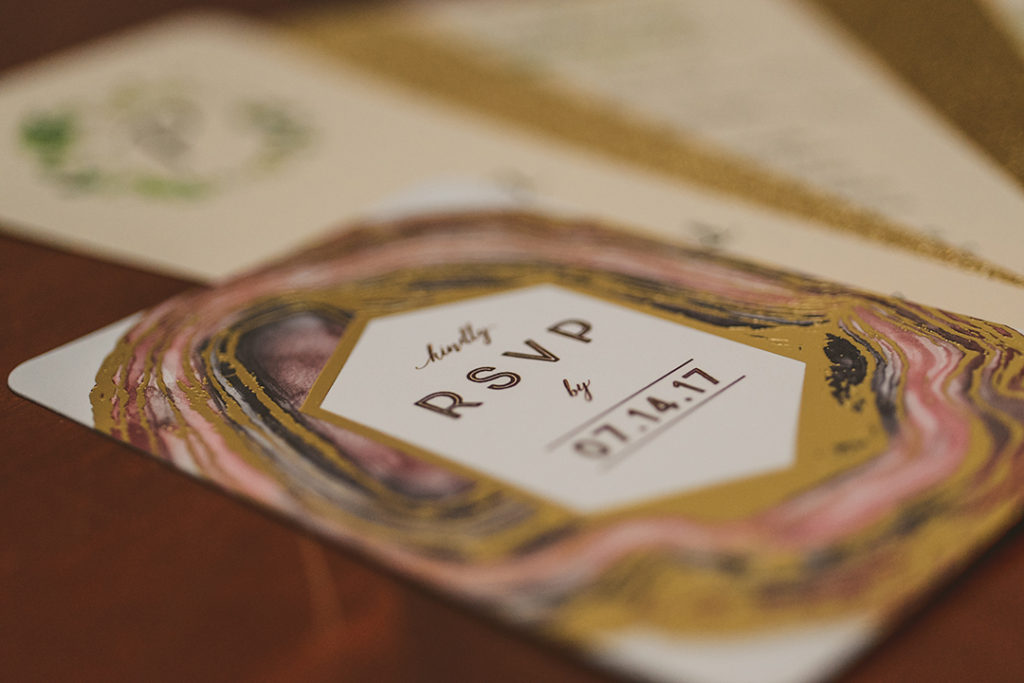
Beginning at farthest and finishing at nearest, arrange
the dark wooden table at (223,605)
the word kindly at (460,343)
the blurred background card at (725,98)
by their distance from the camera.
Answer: the blurred background card at (725,98) < the word kindly at (460,343) < the dark wooden table at (223,605)

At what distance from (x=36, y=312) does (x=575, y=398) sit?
0.30 m

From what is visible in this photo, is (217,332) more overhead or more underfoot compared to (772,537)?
more overhead

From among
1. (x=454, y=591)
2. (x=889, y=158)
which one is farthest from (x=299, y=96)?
(x=454, y=591)

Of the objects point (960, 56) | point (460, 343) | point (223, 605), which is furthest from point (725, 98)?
point (223, 605)

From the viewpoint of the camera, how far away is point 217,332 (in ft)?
1.47

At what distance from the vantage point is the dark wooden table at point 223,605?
28cm

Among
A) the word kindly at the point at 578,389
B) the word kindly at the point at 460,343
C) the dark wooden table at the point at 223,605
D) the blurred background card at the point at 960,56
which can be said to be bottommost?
the dark wooden table at the point at 223,605

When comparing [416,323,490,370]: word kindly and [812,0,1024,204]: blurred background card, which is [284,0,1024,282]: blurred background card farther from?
[416,323,490,370]: word kindly

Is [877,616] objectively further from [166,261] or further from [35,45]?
[35,45]

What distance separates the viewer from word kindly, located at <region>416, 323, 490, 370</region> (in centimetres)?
41

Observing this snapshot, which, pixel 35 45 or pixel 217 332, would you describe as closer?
pixel 217 332

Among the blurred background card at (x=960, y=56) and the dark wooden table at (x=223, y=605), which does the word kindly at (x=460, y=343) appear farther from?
the blurred background card at (x=960, y=56)

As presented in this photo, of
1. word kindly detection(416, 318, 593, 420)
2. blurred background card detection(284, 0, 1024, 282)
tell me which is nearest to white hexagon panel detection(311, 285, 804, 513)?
word kindly detection(416, 318, 593, 420)

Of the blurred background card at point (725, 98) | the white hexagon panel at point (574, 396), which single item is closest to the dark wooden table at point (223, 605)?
the white hexagon panel at point (574, 396)
